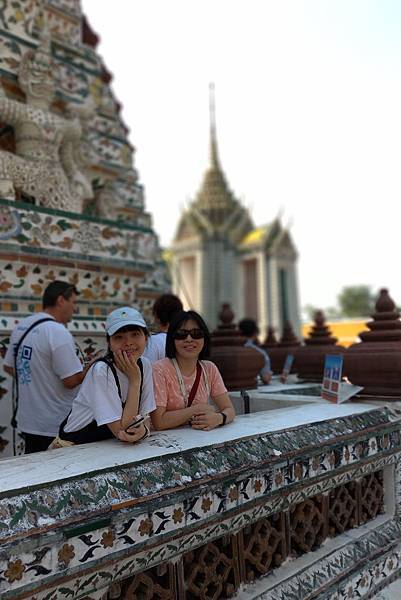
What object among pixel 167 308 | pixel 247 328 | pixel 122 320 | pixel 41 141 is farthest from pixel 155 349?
pixel 247 328

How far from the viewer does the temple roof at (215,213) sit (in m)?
34.6

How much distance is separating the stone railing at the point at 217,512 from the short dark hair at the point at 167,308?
0.94 metres

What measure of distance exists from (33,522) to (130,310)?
1062 mm

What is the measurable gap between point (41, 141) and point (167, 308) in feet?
8.48

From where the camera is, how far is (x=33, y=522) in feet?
4.76

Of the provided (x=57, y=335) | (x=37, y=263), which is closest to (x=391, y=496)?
(x=57, y=335)

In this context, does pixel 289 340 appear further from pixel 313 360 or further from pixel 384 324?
pixel 384 324

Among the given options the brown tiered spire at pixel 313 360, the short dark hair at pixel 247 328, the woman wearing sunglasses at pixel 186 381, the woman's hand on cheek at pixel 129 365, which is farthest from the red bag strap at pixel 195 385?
the short dark hair at pixel 247 328

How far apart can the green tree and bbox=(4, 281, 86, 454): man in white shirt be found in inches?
2483

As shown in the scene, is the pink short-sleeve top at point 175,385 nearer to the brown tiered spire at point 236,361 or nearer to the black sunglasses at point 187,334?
the black sunglasses at point 187,334

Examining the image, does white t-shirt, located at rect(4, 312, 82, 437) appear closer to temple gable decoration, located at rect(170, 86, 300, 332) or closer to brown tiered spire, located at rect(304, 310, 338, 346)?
brown tiered spire, located at rect(304, 310, 338, 346)

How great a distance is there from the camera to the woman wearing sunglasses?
241 centimetres

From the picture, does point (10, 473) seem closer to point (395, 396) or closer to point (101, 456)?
point (101, 456)

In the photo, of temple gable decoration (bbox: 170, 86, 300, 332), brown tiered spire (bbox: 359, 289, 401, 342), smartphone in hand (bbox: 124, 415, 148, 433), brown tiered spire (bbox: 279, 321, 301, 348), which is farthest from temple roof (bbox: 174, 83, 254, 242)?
smartphone in hand (bbox: 124, 415, 148, 433)
